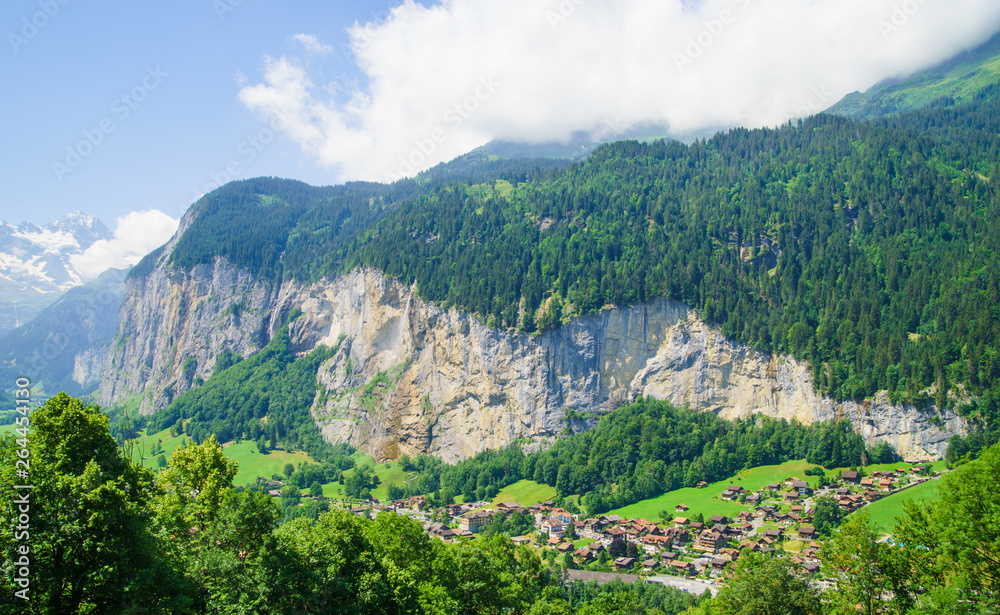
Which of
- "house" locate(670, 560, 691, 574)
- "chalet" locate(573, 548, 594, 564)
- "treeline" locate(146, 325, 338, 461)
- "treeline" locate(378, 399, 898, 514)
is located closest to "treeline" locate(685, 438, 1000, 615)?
"house" locate(670, 560, 691, 574)

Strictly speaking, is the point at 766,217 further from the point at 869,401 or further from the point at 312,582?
the point at 312,582

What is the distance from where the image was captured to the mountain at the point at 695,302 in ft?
358

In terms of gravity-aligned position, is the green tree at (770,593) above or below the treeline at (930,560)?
below

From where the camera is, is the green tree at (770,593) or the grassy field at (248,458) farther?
the grassy field at (248,458)

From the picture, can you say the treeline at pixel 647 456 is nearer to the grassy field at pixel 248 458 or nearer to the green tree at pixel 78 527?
the grassy field at pixel 248 458

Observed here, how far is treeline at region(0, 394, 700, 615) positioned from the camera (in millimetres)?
21172

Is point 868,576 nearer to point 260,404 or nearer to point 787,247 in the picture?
point 787,247

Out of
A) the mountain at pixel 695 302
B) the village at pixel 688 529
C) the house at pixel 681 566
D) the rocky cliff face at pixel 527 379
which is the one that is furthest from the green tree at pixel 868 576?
the rocky cliff face at pixel 527 379

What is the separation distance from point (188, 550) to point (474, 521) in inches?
2996

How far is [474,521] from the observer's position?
100 m

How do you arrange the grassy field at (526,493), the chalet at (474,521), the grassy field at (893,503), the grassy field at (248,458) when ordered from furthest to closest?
the grassy field at (248,458), the grassy field at (526,493), the chalet at (474,521), the grassy field at (893,503)

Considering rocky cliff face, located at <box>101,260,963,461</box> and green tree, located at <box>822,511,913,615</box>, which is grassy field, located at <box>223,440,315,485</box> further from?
green tree, located at <box>822,511,913,615</box>

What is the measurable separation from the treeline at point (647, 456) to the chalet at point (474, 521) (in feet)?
42.8

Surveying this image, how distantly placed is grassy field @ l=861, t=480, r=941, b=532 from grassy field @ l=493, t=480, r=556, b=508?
1912 inches
